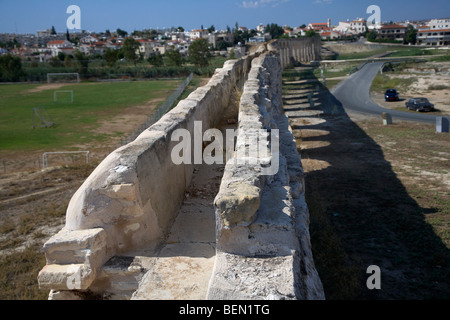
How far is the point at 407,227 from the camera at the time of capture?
822 centimetres

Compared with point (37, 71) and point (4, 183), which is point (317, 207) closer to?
point (4, 183)

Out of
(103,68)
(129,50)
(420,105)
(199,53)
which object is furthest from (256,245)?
(129,50)

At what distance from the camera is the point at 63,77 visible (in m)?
52.5

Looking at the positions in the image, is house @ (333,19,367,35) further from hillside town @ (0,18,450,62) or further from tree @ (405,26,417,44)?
tree @ (405,26,417,44)

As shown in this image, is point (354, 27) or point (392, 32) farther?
point (354, 27)

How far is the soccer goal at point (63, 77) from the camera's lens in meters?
50.4

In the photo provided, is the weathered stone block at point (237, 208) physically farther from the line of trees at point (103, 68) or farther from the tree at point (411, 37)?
the tree at point (411, 37)

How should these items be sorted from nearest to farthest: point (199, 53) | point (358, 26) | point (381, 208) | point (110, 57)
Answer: point (381, 208) < point (199, 53) < point (110, 57) < point (358, 26)

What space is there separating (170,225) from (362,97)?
995 inches

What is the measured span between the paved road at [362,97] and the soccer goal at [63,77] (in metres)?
32.8

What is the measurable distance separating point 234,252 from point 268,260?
0.80 ft

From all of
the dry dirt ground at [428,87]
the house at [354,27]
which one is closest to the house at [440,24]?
the house at [354,27]

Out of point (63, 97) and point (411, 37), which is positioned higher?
point (411, 37)

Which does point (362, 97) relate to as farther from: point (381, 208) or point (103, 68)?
point (103, 68)
